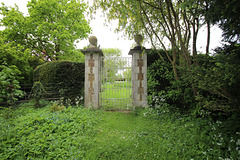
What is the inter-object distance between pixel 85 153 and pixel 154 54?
456 centimetres

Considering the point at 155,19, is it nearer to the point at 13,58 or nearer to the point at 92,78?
the point at 92,78

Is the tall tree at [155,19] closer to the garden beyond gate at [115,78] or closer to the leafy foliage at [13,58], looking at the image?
the garden beyond gate at [115,78]

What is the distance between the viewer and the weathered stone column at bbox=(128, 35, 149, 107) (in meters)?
5.36

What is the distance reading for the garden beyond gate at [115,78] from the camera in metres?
5.38

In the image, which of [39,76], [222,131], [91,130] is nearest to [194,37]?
[222,131]

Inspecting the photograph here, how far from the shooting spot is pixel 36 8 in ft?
34.3

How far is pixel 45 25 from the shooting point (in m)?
10.8

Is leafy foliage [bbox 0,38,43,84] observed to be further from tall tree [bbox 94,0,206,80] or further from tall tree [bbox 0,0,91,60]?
tall tree [bbox 94,0,206,80]

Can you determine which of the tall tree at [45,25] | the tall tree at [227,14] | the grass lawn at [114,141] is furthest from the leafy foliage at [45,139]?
the tall tree at [45,25]

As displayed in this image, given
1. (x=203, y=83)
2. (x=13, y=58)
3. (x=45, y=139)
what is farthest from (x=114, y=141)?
(x=13, y=58)

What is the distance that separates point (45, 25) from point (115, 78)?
9556 millimetres

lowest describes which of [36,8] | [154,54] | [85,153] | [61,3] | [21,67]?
[85,153]

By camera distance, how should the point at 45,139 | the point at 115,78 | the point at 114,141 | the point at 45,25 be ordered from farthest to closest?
1. the point at 45,25
2. the point at 115,78
3. the point at 114,141
4. the point at 45,139

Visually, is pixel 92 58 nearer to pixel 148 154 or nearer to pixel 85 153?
pixel 85 153
